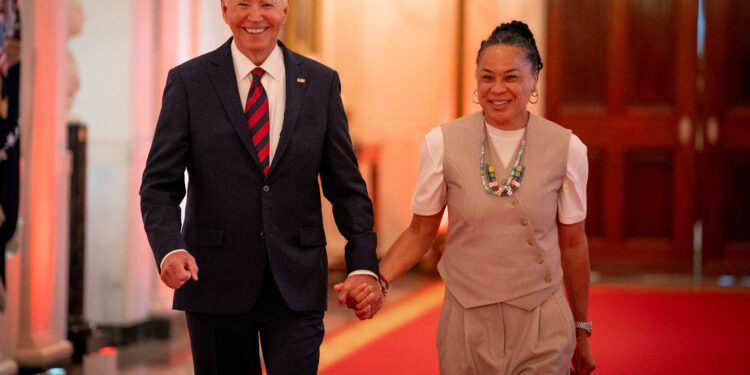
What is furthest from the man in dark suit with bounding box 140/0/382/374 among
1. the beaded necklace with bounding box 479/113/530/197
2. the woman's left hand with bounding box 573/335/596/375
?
the woman's left hand with bounding box 573/335/596/375

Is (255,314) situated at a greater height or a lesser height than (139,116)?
lesser

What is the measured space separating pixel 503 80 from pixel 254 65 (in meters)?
0.58

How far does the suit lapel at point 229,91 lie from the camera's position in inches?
97.9

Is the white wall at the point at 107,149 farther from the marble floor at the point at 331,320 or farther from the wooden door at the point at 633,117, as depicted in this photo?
the wooden door at the point at 633,117

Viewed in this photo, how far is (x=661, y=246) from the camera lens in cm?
912

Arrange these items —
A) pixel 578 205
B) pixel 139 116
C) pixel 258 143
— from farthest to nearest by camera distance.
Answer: pixel 139 116 < pixel 578 205 < pixel 258 143

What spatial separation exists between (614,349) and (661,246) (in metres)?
3.68

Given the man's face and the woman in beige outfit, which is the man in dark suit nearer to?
the man's face

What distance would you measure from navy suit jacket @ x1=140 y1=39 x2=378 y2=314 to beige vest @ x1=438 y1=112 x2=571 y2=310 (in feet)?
0.93

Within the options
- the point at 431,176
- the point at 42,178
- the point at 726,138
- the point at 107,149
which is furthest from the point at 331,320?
the point at 431,176

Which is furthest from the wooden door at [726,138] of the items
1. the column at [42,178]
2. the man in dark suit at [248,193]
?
the man in dark suit at [248,193]

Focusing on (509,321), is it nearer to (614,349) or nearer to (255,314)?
(255,314)

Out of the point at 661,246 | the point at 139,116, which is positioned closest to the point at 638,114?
the point at 661,246

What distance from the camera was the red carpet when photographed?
527 cm
